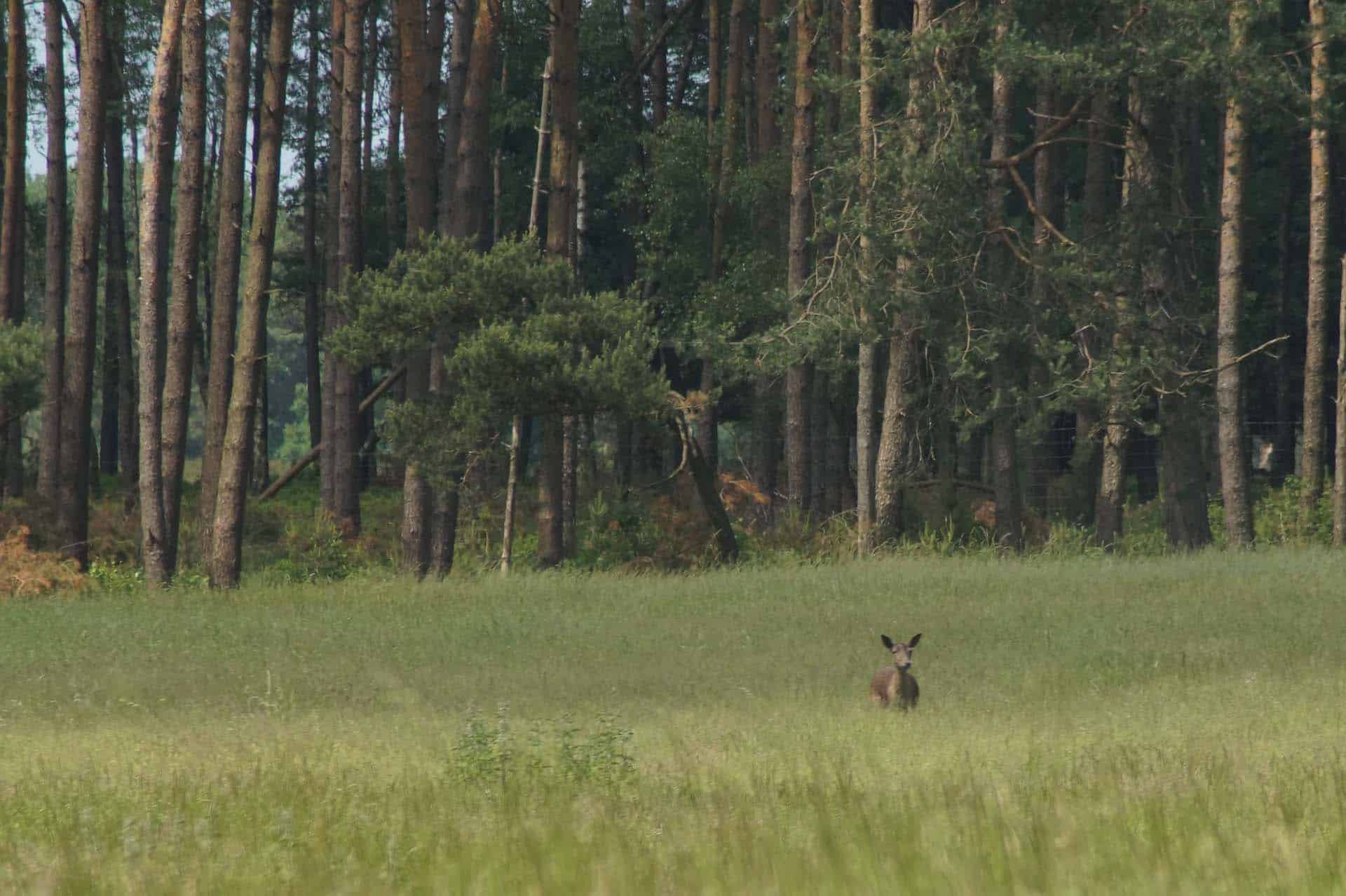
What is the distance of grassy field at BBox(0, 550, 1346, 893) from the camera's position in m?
5.90

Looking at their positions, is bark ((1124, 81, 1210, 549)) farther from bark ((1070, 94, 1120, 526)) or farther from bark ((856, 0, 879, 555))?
bark ((856, 0, 879, 555))

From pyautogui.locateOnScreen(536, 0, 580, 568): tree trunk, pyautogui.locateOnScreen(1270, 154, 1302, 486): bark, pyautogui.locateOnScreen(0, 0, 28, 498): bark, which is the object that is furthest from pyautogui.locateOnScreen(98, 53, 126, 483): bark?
pyautogui.locateOnScreen(1270, 154, 1302, 486): bark

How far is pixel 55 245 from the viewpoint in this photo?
105 feet

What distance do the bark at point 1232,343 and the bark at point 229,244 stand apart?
15.9 metres

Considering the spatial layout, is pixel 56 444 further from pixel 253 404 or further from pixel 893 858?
pixel 893 858

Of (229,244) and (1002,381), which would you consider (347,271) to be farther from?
(1002,381)

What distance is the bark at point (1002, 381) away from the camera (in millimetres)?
26516

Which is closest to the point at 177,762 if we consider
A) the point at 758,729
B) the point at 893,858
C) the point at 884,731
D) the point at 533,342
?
the point at 758,729

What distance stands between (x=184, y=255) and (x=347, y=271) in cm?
281

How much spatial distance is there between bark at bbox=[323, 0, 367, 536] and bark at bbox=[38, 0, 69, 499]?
509 centimetres

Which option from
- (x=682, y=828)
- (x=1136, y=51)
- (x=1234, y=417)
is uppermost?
(x=1136, y=51)

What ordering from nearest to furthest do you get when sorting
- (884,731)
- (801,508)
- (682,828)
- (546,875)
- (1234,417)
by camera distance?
(546,875) < (682,828) < (884,731) < (1234,417) < (801,508)

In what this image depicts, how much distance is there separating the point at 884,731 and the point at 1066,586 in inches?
392

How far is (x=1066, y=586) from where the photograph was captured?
20922 millimetres
